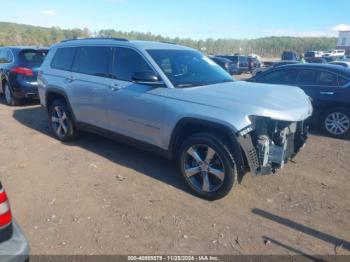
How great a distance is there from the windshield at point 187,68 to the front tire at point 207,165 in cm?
86

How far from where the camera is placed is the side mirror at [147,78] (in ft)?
→ 13.7

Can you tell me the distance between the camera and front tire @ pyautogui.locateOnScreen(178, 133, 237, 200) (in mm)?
3787

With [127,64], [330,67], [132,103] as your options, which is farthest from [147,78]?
[330,67]

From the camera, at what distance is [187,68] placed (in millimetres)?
4758

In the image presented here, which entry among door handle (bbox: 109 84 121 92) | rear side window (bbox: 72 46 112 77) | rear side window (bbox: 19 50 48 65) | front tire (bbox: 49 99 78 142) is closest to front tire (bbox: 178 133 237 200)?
door handle (bbox: 109 84 121 92)

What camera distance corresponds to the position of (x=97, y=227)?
11.3 ft

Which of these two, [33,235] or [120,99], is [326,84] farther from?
[33,235]

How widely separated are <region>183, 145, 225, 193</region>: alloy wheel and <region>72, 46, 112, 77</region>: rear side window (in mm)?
1976

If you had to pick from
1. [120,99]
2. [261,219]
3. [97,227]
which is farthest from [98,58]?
[261,219]

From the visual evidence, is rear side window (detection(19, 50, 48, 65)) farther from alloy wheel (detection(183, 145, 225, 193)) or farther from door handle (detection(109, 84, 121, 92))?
alloy wheel (detection(183, 145, 225, 193))

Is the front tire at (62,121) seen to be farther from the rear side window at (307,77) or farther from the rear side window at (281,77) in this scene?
the rear side window at (307,77)

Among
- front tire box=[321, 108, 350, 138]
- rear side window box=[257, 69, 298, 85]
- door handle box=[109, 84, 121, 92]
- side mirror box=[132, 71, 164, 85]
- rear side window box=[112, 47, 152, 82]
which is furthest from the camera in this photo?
rear side window box=[257, 69, 298, 85]

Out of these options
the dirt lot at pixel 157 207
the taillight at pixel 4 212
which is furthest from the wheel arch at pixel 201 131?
the taillight at pixel 4 212

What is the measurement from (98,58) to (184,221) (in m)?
3.08
